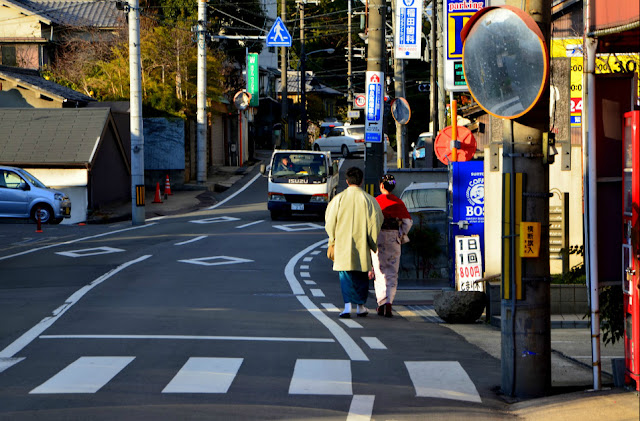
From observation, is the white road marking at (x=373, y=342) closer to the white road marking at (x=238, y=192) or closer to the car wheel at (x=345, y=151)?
the white road marking at (x=238, y=192)

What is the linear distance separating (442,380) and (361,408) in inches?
55.5

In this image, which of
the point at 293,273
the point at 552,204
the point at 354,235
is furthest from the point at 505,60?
the point at 293,273

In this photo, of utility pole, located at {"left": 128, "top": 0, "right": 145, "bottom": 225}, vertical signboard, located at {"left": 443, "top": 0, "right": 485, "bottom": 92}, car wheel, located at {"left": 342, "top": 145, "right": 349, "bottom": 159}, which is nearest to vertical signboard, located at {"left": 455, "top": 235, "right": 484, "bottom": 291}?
vertical signboard, located at {"left": 443, "top": 0, "right": 485, "bottom": 92}

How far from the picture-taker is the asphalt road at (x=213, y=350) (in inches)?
272

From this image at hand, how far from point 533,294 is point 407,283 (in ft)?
29.1

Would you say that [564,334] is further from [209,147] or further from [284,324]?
[209,147]

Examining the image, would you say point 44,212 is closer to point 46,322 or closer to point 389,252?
point 46,322

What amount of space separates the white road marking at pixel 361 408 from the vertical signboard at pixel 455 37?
12.3 metres

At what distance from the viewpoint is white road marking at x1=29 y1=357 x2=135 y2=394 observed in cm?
734

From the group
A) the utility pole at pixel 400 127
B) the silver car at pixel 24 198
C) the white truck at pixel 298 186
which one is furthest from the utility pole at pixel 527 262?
the utility pole at pixel 400 127

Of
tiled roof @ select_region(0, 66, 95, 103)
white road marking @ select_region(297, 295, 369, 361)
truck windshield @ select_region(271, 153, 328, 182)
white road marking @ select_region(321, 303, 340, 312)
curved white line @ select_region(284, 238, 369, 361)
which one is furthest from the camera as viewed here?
tiled roof @ select_region(0, 66, 95, 103)

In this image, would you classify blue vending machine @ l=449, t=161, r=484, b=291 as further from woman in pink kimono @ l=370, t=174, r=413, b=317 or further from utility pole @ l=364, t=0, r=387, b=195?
utility pole @ l=364, t=0, r=387, b=195

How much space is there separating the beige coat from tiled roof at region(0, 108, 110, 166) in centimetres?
2257

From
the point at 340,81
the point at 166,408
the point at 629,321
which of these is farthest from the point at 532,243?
the point at 340,81
